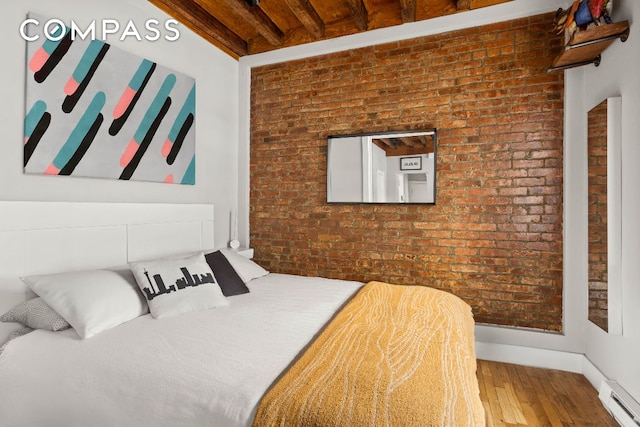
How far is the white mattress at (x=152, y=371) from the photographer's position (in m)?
1.22

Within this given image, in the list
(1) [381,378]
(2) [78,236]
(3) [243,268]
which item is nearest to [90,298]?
(2) [78,236]

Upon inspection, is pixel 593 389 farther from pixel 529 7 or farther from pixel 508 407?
pixel 529 7

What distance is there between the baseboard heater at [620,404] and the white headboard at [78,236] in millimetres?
3086

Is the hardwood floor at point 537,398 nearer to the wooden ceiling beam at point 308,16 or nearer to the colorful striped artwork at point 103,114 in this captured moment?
the colorful striped artwork at point 103,114

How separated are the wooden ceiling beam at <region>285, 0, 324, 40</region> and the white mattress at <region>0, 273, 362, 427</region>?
248 cm

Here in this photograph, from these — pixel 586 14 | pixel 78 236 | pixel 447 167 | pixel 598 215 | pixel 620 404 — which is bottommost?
pixel 620 404

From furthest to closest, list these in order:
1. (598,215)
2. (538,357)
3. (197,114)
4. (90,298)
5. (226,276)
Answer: (197,114)
(538,357)
(226,276)
(598,215)
(90,298)

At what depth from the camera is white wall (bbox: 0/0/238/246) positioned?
6.37 ft

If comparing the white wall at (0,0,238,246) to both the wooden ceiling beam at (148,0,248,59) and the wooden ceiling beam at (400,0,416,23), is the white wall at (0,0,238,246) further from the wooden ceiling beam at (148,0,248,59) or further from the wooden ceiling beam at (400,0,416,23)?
the wooden ceiling beam at (400,0,416,23)

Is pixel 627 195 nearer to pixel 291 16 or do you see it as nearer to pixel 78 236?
pixel 291 16

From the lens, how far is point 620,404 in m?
1.97

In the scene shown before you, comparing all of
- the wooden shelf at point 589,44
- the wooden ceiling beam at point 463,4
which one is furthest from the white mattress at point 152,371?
the wooden ceiling beam at point 463,4

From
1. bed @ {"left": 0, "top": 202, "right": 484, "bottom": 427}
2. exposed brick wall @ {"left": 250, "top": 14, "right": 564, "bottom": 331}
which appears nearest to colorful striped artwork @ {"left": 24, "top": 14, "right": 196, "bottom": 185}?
bed @ {"left": 0, "top": 202, "right": 484, "bottom": 427}

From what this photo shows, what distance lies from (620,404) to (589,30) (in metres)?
2.17
